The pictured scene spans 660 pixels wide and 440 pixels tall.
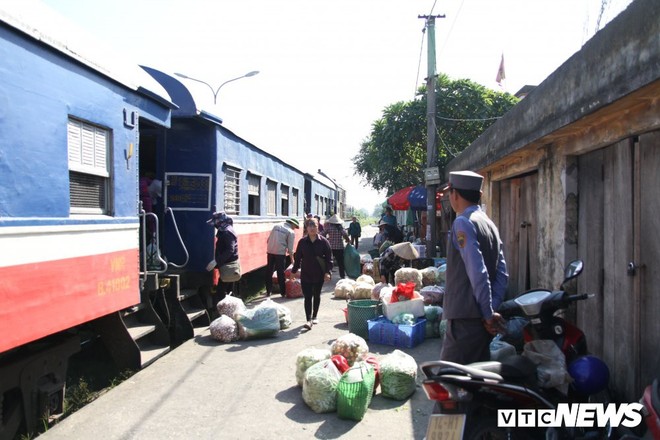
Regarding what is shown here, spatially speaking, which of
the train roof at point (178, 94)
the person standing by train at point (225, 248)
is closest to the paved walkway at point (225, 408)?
the person standing by train at point (225, 248)

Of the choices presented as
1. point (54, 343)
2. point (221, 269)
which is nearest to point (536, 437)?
point (54, 343)

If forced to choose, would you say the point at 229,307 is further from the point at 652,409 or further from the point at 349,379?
the point at 652,409

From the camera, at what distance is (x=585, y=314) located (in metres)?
4.81

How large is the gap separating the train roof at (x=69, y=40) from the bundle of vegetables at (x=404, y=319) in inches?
164

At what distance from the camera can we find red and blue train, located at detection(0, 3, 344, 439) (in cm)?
388

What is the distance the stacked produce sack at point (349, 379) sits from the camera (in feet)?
14.6

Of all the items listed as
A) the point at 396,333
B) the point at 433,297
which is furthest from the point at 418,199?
the point at 396,333

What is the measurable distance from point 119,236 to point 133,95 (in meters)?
1.61

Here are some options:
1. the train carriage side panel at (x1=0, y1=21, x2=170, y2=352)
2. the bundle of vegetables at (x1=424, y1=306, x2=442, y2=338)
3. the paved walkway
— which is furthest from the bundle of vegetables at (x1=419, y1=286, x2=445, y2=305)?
the train carriage side panel at (x1=0, y1=21, x2=170, y2=352)

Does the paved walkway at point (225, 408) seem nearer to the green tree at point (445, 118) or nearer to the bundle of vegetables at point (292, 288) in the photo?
the bundle of vegetables at point (292, 288)

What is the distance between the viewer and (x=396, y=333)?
673 cm

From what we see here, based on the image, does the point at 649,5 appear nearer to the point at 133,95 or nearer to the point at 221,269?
the point at 133,95

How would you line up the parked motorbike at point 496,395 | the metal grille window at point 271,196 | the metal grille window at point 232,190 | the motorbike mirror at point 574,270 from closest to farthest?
the parked motorbike at point 496,395 < the motorbike mirror at point 574,270 < the metal grille window at point 232,190 < the metal grille window at point 271,196

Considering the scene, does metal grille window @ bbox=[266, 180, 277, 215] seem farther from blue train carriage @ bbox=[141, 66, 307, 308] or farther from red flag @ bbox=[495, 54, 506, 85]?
red flag @ bbox=[495, 54, 506, 85]
